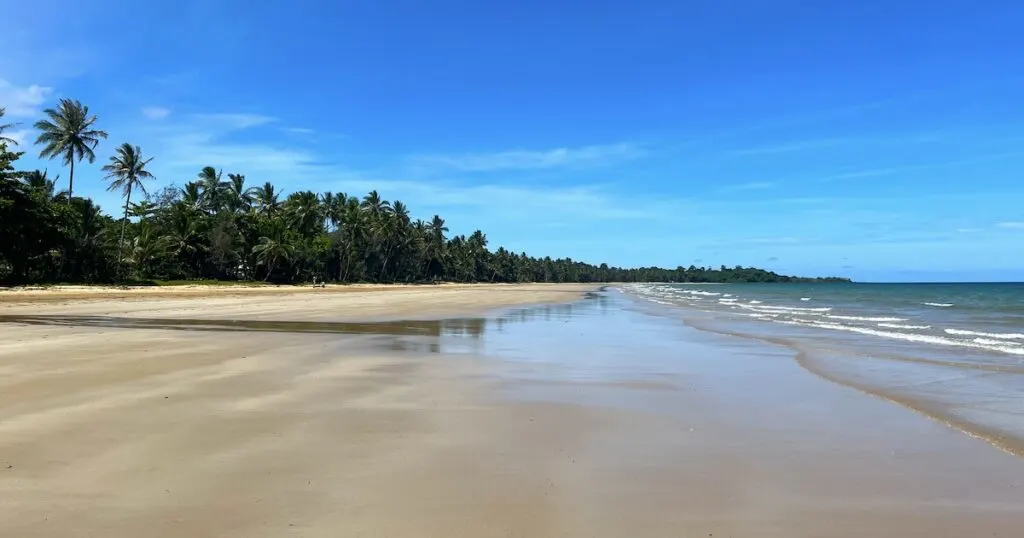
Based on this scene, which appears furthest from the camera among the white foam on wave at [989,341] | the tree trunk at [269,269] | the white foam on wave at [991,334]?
the tree trunk at [269,269]

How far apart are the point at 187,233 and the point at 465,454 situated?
66.5 meters

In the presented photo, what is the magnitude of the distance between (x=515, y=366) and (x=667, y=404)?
415 centimetres

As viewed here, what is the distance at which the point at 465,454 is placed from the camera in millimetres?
6062

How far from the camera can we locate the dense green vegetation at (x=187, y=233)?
140ft

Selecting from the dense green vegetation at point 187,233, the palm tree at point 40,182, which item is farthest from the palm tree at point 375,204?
the palm tree at point 40,182

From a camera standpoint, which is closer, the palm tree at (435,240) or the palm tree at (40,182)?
the palm tree at (40,182)

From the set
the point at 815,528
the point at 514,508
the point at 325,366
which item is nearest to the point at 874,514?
the point at 815,528

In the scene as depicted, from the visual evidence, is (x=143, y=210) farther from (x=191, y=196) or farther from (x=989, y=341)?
(x=989, y=341)

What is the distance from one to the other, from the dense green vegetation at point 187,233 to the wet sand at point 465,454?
3810 centimetres

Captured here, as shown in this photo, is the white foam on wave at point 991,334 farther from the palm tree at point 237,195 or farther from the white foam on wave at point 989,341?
the palm tree at point 237,195

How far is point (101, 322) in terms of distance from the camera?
806 inches

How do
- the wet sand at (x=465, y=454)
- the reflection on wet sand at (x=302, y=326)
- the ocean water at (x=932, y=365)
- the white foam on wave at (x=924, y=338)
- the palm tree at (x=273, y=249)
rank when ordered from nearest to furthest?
the wet sand at (x=465, y=454)
the ocean water at (x=932, y=365)
the white foam on wave at (x=924, y=338)
the reflection on wet sand at (x=302, y=326)
the palm tree at (x=273, y=249)

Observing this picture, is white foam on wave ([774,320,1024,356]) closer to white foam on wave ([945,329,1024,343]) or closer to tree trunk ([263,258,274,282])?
white foam on wave ([945,329,1024,343])

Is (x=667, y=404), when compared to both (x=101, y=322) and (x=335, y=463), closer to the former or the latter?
(x=335, y=463)
